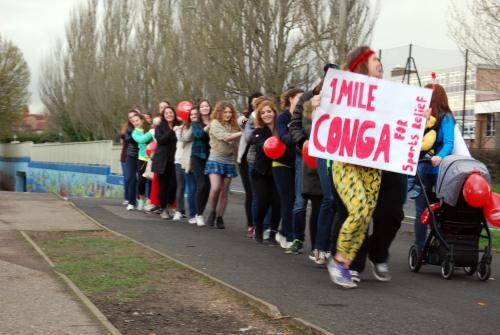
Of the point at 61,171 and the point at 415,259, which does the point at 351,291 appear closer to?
the point at 415,259

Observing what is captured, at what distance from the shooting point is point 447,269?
7.46m

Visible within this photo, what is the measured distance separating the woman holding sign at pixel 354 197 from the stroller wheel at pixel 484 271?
134 cm

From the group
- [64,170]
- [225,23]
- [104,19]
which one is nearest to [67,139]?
[104,19]

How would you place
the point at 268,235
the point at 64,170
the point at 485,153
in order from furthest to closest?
the point at 64,170
the point at 485,153
the point at 268,235

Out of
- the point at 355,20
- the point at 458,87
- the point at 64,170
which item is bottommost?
the point at 64,170

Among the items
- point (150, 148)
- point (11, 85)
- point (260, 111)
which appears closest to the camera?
point (260, 111)

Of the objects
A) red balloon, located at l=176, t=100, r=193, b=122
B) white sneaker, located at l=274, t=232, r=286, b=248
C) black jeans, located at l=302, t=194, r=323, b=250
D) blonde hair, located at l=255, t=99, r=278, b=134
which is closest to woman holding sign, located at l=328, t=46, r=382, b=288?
black jeans, located at l=302, t=194, r=323, b=250

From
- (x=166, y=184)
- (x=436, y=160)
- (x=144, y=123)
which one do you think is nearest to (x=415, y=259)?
(x=436, y=160)

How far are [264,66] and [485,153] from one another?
24.4ft

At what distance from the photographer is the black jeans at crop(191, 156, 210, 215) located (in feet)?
40.5

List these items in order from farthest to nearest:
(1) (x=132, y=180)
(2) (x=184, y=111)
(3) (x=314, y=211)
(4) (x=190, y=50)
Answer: (4) (x=190, y=50) < (1) (x=132, y=180) < (2) (x=184, y=111) < (3) (x=314, y=211)

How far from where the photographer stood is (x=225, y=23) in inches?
1077

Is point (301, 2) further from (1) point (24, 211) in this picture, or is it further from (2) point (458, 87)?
(1) point (24, 211)

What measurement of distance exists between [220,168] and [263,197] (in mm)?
1845
